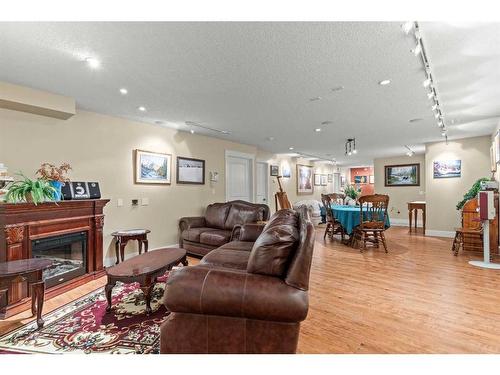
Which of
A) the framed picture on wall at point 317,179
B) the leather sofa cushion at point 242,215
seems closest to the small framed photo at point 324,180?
the framed picture on wall at point 317,179

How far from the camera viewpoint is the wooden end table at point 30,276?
6.67 feet

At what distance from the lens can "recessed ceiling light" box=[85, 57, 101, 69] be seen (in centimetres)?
227

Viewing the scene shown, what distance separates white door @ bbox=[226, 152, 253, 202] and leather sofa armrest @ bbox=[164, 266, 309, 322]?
15.4 ft

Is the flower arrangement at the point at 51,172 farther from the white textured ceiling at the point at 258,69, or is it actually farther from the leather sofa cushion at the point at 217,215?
the leather sofa cushion at the point at 217,215

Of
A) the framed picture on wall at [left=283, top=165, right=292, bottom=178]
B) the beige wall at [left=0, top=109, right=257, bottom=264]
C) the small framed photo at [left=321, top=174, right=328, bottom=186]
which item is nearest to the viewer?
the beige wall at [left=0, top=109, right=257, bottom=264]

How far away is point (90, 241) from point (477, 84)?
5.10 m

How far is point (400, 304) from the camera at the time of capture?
247cm

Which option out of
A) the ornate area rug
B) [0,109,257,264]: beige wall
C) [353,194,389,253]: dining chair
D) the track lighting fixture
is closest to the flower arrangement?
[0,109,257,264]: beige wall

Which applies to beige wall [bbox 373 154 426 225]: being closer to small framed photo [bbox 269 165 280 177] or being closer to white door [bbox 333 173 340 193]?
white door [bbox 333 173 340 193]

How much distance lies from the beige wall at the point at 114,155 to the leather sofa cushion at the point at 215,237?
1.04 metres

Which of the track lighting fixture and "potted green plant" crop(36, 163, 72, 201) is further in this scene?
the track lighting fixture

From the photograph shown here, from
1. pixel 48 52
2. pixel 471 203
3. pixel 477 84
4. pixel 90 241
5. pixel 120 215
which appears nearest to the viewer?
pixel 48 52
